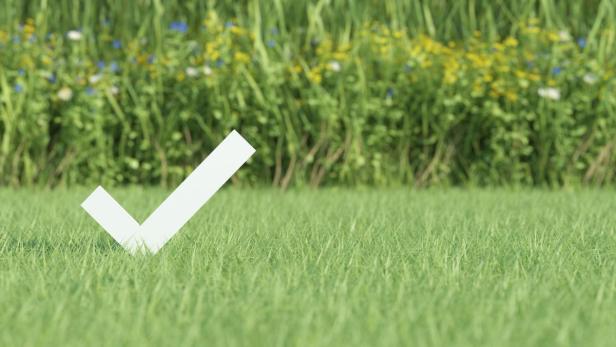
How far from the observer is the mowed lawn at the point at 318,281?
7.86 ft

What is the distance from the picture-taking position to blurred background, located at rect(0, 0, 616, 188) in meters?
6.59

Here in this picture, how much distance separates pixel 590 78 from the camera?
6.73 m

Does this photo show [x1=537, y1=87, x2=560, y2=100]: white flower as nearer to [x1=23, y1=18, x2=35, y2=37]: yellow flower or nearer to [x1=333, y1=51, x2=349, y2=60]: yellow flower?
[x1=333, y1=51, x2=349, y2=60]: yellow flower

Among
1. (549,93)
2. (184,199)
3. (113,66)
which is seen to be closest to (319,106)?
(113,66)

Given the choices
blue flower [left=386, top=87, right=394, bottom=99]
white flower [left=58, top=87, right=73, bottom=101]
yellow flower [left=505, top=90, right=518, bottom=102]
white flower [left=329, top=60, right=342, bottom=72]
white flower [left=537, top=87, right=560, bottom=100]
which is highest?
white flower [left=58, top=87, right=73, bottom=101]

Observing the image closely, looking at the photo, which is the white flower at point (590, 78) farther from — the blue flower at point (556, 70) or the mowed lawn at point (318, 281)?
the mowed lawn at point (318, 281)

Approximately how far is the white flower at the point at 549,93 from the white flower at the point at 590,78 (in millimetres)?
212

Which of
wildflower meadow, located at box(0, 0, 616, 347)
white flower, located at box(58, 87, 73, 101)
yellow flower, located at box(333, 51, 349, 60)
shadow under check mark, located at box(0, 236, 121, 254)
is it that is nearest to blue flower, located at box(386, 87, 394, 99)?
wildflower meadow, located at box(0, 0, 616, 347)

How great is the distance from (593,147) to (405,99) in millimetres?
1288

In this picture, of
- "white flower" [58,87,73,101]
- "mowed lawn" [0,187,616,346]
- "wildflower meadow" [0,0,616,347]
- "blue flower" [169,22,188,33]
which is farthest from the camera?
"blue flower" [169,22,188,33]

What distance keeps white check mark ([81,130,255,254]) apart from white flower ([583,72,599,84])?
12.6 ft

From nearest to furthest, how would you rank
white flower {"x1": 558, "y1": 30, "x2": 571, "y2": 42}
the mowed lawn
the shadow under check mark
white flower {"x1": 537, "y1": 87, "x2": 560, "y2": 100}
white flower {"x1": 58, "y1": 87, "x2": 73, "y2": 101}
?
the mowed lawn → the shadow under check mark → white flower {"x1": 58, "y1": 87, "x2": 73, "y2": 101} → white flower {"x1": 537, "y1": 87, "x2": 560, "y2": 100} → white flower {"x1": 558, "y1": 30, "x2": 571, "y2": 42}

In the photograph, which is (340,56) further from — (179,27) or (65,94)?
(65,94)

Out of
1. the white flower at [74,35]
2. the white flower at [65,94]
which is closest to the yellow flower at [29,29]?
the white flower at [74,35]
